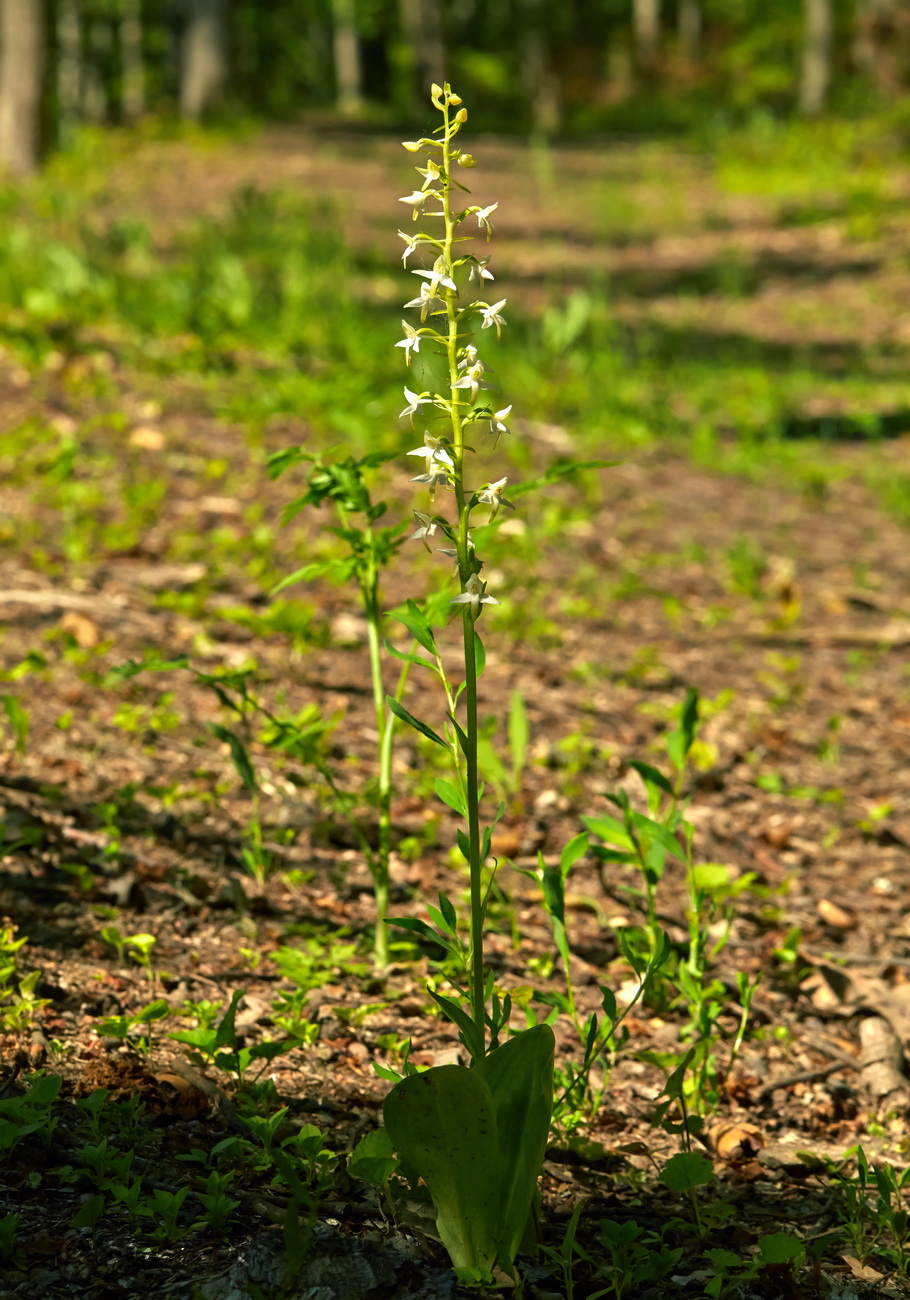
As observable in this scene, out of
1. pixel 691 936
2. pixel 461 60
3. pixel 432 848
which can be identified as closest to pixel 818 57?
pixel 461 60

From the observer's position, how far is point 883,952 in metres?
2.75

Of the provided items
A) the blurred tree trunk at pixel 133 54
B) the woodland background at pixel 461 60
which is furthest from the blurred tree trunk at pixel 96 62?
the blurred tree trunk at pixel 133 54

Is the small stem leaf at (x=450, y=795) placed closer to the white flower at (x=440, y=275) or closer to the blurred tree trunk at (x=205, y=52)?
the white flower at (x=440, y=275)

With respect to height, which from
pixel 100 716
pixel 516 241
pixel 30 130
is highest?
pixel 30 130

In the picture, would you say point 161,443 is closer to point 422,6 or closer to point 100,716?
point 100,716

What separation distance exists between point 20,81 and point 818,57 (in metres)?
17.2

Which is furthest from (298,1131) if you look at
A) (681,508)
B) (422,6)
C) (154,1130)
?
(422,6)

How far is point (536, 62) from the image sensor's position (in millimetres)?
37281

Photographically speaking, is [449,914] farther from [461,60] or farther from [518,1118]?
[461,60]

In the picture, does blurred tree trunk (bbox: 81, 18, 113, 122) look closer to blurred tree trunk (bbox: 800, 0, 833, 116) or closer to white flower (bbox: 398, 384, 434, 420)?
blurred tree trunk (bbox: 800, 0, 833, 116)

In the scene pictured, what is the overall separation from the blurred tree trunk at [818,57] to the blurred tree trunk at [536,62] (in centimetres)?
1111

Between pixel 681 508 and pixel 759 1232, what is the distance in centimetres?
400

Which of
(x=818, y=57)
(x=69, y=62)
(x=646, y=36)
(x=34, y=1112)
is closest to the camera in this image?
(x=34, y=1112)

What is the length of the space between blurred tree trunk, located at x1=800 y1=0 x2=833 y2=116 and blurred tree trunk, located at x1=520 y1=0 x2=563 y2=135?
11113 millimetres
